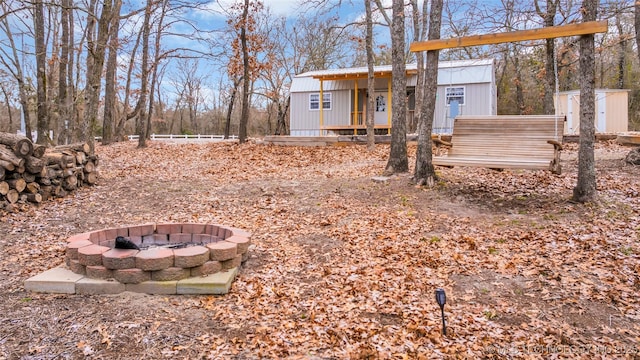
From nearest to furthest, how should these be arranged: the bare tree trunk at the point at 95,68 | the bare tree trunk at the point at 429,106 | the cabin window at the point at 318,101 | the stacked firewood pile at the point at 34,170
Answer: the stacked firewood pile at the point at 34,170 < the bare tree trunk at the point at 429,106 < the bare tree trunk at the point at 95,68 < the cabin window at the point at 318,101

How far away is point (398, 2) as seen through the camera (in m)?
7.49

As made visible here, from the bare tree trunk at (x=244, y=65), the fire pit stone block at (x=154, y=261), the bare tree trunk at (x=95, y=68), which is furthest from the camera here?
the bare tree trunk at (x=244, y=65)

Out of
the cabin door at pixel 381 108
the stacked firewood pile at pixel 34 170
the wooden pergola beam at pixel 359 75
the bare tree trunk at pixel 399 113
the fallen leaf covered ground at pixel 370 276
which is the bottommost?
the fallen leaf covered ground at pixel 370 276

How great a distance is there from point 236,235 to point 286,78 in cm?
2080

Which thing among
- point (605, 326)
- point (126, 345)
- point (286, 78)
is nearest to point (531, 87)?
point (286, 78)

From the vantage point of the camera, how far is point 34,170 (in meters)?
6.15

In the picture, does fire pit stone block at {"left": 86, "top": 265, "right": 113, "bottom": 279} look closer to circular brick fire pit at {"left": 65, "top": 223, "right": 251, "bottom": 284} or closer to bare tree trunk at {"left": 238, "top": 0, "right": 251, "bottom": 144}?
circular brick fire pit at {"left": 65, "top": 223, "right": 251, "bottom": 284}

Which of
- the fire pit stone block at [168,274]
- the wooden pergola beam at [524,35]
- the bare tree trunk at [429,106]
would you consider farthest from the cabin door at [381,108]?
the fire pit stone block at [168,274]

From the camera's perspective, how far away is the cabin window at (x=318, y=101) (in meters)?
18.1

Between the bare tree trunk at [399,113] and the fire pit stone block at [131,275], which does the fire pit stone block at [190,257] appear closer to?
the fire pit stone block at [131,275]

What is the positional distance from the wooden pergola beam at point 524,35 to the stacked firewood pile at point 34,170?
6.02 metres

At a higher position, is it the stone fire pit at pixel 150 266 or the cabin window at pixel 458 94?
the cabin window at pixel 458 94

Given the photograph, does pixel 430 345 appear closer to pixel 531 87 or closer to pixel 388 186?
pixel 388 186

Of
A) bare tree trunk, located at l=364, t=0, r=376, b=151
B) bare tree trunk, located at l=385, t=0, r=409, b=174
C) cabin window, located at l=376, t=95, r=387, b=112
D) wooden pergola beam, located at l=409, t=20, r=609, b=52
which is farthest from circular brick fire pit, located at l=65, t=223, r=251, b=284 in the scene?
cabin window, located at l=376, t=95, r=387, b=112
